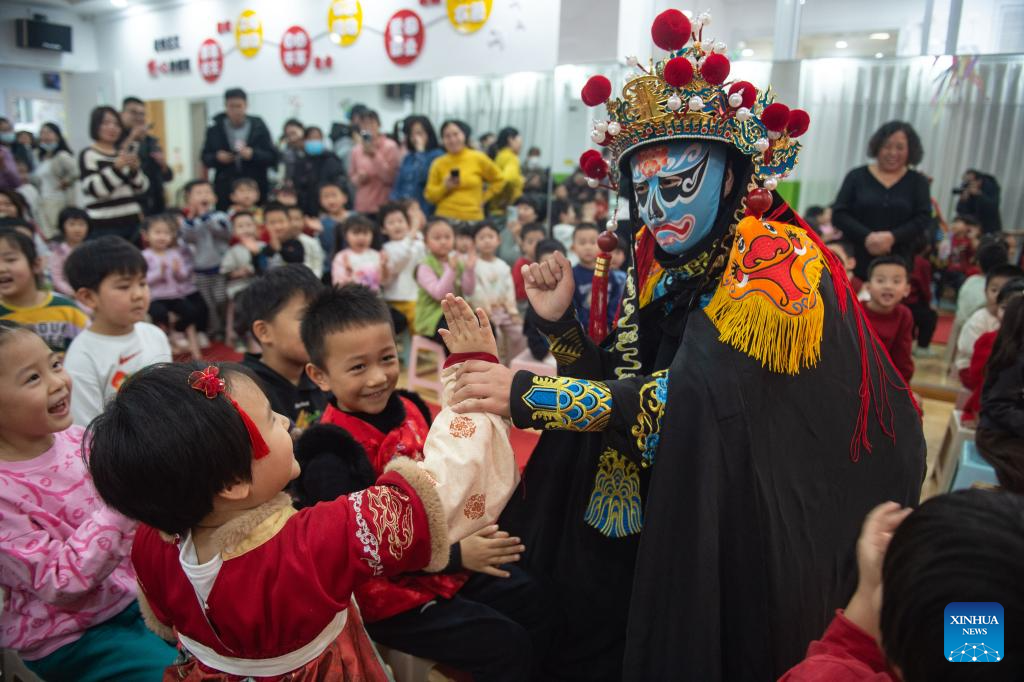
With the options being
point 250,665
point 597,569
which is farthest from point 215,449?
point 597,569

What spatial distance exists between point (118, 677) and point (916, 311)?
16.0 feet

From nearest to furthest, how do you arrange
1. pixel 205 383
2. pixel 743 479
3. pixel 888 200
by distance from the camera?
pixel 205 383
pixel 743 479
pixel 888 200

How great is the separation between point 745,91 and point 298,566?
127 centimetres

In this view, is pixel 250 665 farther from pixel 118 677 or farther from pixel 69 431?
pixel 69 431

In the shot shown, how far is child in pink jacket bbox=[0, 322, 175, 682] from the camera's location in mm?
1437

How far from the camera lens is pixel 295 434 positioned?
1858 mm

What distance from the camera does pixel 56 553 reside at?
146cm

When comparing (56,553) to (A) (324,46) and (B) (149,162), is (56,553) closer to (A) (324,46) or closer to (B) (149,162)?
(B) (149,162)

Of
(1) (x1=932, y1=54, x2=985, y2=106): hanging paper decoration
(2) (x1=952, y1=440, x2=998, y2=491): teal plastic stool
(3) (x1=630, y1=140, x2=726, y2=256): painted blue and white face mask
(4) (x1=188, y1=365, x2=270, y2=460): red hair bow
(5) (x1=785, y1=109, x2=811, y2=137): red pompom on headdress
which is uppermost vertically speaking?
(1) (x1=932, y1=54, x2=985, y2=106): hanging paper decoration

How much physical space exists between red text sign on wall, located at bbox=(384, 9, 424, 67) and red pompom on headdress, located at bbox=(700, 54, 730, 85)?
5289mm

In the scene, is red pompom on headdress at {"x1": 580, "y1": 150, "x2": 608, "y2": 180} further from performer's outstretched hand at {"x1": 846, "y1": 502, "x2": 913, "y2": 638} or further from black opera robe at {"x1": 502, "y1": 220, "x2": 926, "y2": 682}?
performer's outstretched hand at {"x1": 846, "y1": 502, "x2": 913, "y2": 638}

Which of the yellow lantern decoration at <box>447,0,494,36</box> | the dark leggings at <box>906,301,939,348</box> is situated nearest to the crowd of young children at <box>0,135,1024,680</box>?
the dark leggings at <box>906,301,939,348</box>

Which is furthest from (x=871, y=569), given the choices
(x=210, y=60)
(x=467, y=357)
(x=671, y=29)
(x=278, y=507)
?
(x=210, y=60)

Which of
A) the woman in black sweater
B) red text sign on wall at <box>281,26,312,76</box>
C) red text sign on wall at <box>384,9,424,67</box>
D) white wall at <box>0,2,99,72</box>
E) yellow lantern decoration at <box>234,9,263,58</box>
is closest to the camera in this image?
the woman in black sweater
